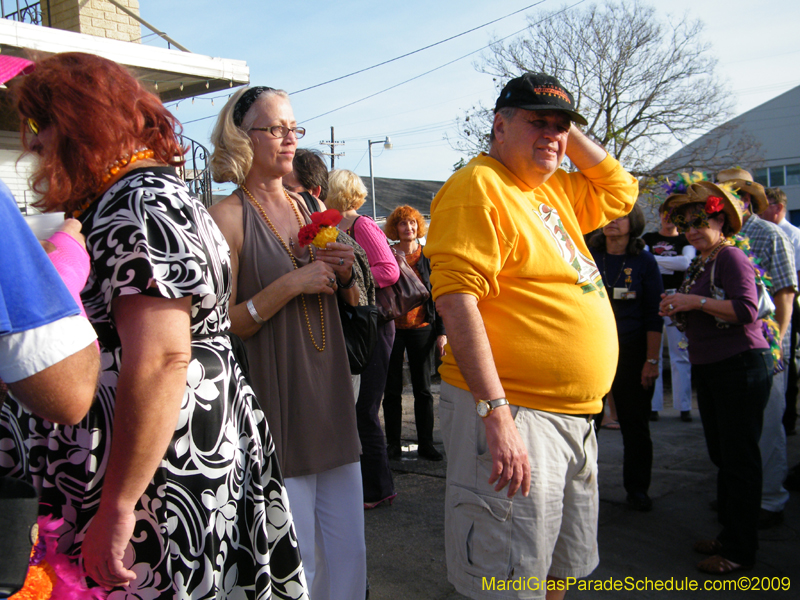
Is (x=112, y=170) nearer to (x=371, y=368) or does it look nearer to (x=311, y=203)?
(x=311, y=203)

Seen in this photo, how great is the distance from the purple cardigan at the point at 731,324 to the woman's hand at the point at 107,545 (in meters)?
2.96

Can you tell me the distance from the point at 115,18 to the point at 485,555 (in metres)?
10.9

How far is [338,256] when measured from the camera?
7.39 ft

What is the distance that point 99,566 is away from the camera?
127 centimetres

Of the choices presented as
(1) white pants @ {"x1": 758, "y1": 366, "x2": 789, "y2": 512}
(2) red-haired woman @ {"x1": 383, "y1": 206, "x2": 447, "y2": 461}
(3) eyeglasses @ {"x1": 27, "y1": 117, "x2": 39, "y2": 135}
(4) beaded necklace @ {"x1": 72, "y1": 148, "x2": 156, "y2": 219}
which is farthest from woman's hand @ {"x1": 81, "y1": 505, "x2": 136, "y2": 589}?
(2) red-haired woman @ {"x1": 383, "y1": 206, "x2": 447, "y2": 461}

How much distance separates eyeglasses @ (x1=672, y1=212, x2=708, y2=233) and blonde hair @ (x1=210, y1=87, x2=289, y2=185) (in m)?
2.36

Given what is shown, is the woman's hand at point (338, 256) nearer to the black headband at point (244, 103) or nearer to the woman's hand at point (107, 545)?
the black headband at point (244, 103)

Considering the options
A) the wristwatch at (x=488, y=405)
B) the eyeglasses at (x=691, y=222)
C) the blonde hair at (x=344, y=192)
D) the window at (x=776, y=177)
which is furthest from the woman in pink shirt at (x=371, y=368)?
the window at (x=776, y=177)

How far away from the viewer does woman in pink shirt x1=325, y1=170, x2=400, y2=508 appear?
396 cm

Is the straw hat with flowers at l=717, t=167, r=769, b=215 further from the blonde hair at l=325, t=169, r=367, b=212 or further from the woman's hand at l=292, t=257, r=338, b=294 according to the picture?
the woman's hand at l=292, t=257, r=338, b=294

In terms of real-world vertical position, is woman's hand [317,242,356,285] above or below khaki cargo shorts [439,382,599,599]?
above

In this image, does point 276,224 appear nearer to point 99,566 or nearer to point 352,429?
point 352,429

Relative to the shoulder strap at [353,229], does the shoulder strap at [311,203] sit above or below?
above

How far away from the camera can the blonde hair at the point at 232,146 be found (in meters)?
2.21
